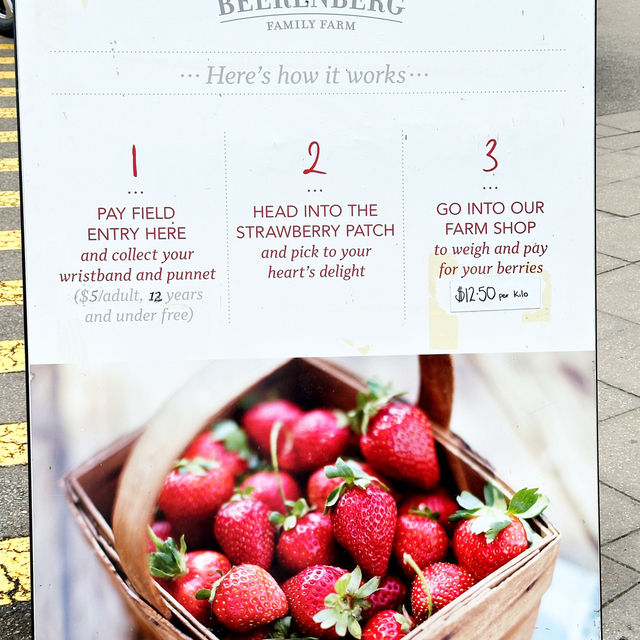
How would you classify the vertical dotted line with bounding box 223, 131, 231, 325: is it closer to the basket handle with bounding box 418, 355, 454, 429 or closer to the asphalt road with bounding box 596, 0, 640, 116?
the basket handle with bounding box 418, 355, 454, 429

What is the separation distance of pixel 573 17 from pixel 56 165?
0.98 metres

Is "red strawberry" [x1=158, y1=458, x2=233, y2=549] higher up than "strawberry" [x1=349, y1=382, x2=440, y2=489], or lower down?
lower down

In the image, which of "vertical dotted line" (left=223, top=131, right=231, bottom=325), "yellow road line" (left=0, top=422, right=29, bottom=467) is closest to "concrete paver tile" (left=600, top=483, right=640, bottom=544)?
"vertical dotted line" (left=223, top=131, right=231, bottom=325)

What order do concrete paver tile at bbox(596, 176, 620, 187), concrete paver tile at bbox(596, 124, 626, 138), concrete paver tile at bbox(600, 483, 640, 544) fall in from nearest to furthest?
1. concrete paver tile at bbox(600, 483, 640, 544)
2. concrete paver tile at bbox(596, 176, 620, 187)
3. concrete paver tile at bbox(596, 124, 626, 138)

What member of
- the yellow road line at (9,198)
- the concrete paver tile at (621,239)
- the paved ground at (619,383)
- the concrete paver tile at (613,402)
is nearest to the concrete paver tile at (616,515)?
the paved ground at (619,383)

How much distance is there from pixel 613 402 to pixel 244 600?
1959 millimetres

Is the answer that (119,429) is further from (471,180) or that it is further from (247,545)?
(471,180)

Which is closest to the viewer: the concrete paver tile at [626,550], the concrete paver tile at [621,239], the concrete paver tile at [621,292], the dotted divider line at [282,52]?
the dotted divider line at [282,52]

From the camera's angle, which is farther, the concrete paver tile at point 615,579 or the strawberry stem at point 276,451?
the concrete paver tile at point 615,579

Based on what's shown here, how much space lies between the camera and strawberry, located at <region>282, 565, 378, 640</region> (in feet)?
6.50

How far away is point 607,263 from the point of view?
4.73 meters

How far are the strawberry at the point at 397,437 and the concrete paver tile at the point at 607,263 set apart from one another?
2781mm

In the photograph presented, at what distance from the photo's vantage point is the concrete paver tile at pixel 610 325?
13.4ft

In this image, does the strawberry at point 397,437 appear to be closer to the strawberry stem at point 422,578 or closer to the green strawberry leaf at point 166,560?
the strawberry stem at point 422,578
